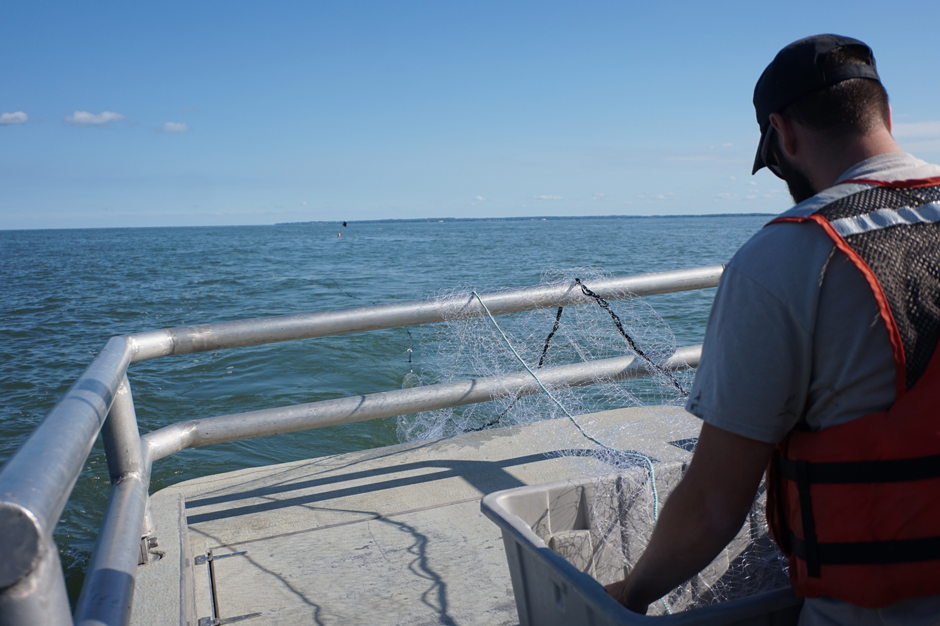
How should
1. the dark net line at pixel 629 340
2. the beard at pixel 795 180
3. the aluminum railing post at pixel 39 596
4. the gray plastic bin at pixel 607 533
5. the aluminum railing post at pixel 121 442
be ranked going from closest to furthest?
1. the aluminum railing post at pixel 39 596
2. the beard at pixel 795 180
3. the gray plastic bin at pixel 607 533
4. the aluminum railing post at pixel 121 442
5. the dark net line at pixel 629 340

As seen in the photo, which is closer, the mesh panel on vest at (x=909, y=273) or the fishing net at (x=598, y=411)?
the mesh panel on vest at (x=909, y=273)

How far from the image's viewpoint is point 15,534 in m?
0.69

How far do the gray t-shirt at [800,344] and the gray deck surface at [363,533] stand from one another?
42.2 inches

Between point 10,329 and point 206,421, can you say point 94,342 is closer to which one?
point 10,329

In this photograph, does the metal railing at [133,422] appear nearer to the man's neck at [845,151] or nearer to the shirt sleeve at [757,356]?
the shirt sleeve at [757,356]

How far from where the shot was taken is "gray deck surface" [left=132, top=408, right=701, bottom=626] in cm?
219

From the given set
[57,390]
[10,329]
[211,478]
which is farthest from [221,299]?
[211,478]

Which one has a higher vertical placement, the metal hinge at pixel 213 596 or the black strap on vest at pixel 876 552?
the black strap on vest at pixel 876 552

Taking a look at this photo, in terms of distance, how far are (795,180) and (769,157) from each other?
0.09m

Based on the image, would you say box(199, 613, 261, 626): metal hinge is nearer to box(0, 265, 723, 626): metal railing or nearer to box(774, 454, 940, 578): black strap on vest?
box(0, 265, 723, 626): metal railing

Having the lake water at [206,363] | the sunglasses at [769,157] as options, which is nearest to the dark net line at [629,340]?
the lake water at [206,363]

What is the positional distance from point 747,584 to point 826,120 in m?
1.38

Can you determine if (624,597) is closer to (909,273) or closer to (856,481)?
(856,481)

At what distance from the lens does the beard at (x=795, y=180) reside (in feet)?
4.38
